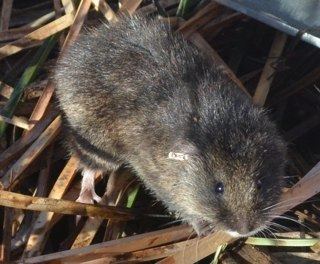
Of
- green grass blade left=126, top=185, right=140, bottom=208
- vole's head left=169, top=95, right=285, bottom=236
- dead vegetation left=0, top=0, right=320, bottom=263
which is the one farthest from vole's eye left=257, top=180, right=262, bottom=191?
green grass blade left=126, top=185, right=140, bottom=208

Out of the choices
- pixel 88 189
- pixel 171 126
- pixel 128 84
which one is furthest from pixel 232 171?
pixel 88 189

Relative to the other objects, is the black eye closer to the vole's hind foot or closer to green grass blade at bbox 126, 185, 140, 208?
green grass blade at bbox 126, 185, 140, 208

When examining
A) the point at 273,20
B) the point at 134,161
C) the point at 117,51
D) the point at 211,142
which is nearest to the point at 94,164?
the point at 134,161

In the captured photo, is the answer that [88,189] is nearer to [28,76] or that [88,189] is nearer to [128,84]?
[128,84]

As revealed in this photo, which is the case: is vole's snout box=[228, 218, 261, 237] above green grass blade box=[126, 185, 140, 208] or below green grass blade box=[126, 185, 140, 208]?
above

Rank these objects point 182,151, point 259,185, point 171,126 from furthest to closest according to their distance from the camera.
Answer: point 171,126 → point 182,151 → point 259,185

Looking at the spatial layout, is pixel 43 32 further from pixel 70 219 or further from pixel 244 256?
pixel 244 256

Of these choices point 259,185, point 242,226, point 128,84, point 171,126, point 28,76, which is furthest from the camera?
point 28,76

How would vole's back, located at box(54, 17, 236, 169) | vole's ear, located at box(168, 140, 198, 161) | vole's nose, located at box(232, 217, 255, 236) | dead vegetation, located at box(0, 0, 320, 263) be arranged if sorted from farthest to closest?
vole's back, located at box(54, 17, 236, 169), dead vegetation, located at box(0, 0, 320, 263), vole's ear, located at box(168, 140, 198, 161), vole's nose, located at box(232, 217, 255, 236)

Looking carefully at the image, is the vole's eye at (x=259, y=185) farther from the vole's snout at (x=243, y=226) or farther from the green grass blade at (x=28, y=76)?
the green grass blade at (x=28, y=76)
